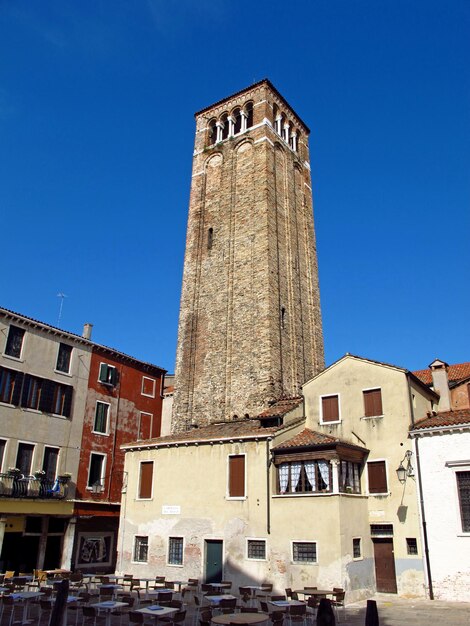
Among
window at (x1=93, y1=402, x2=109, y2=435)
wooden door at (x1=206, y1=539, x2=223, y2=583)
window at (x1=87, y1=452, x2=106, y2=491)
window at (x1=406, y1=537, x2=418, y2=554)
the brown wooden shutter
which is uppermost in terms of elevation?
window at (x1=93, y1=402, x2=109, y2=435)

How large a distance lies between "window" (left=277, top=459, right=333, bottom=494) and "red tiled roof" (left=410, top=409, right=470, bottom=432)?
149 inches

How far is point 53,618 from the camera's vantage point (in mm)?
10484

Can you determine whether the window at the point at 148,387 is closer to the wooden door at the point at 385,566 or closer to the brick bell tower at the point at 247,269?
the brick bell tower at the point at 247,269

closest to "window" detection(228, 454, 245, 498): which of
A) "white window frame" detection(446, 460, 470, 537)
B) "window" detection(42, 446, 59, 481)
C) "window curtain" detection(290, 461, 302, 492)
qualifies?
"window curtain" detection(290, 461, 302, 492)

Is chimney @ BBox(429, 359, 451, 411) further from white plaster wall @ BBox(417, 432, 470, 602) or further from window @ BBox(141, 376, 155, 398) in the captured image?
window @ BBox(141, 376, 155, 398)

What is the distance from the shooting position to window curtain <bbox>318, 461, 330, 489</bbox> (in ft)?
64.8

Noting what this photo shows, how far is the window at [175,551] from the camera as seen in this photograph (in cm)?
2214

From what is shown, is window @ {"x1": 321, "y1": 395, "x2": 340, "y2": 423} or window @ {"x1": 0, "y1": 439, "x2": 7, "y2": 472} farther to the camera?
window @ {"x1": 0, "y1": 439, "x2": 7, "y2": 472}

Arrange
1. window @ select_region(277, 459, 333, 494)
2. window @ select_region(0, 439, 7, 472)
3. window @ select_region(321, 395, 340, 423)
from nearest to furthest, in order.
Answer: window @ select_region(277, 459, 333, 494) < window @ select_region(321, 395, 340, 423) < window @ select_region(0, 439, 7, 472)

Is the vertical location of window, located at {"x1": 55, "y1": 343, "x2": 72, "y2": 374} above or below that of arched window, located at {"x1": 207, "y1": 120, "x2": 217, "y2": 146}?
below

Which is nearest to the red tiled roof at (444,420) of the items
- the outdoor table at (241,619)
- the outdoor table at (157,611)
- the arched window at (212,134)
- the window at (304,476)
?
the window at (304,476)

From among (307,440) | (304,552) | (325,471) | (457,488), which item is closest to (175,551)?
(304,552)

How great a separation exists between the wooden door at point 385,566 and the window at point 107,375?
1713 cm

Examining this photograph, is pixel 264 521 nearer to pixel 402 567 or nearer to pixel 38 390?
pixel 402 567
